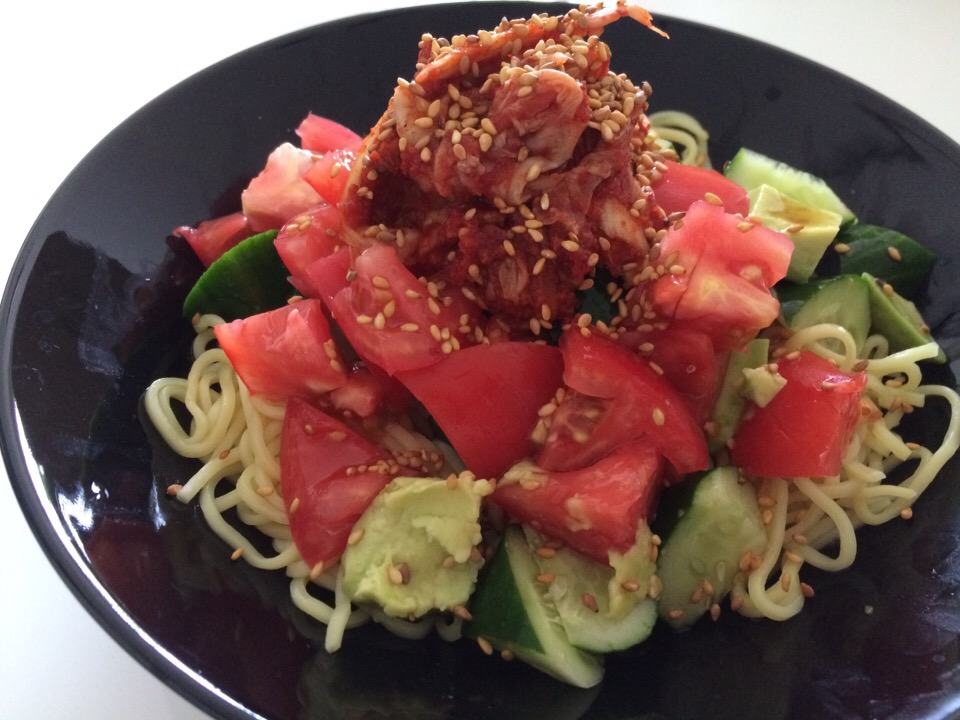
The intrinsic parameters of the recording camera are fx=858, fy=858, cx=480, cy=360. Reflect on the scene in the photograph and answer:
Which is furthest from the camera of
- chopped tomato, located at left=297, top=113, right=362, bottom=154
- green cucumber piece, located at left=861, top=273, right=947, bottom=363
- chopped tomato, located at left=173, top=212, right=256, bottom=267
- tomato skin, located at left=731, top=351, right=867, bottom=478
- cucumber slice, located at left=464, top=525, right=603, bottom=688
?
chopped tomato, located at left=297, top=113, right=362, bottom=154

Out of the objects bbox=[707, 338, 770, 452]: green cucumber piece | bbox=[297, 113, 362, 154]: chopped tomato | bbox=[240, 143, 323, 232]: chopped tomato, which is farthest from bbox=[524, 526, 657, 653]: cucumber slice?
bbox=[297, 113, 362, 154]: chopped tomato

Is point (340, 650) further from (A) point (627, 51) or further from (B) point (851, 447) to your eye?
(A) point (627, 51)

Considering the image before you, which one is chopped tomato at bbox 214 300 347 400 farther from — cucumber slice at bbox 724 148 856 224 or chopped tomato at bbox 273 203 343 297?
cucumber slice at bbox 724 148 856 224

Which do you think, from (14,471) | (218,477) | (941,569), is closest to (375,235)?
(218,477)

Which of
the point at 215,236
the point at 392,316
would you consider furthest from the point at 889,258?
the point at 215,236

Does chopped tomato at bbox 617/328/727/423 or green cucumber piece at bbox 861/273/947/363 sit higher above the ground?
chopped tomato at bbox 617/328/727/423

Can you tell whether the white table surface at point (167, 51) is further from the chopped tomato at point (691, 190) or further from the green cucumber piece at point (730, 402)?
the green cucumber piece at point (730, 402)
